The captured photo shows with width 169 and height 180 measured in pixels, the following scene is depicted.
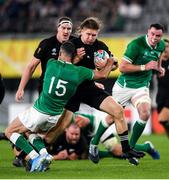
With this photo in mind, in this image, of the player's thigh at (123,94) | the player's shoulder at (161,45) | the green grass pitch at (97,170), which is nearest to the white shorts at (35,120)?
the green grass pitch at (97,170)

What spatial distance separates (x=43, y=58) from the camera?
42.7 ft

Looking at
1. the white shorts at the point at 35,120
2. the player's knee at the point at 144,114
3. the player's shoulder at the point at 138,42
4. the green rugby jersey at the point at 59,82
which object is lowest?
the player's knee at the point at 144,114

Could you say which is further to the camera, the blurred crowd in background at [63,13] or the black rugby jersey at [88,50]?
the blurred crowd in background at [63,13]

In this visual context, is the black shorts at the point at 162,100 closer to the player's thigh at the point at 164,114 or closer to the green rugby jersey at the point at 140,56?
the player's thigh at the point at 164,114

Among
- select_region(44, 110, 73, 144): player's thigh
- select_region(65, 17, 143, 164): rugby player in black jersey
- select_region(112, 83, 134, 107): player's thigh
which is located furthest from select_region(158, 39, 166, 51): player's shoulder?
select_region(44, 110, 73, 144): player's thigh

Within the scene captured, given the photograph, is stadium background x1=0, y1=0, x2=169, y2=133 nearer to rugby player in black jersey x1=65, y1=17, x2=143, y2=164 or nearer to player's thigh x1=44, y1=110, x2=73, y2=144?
player's thigh x1=44, y1=110, x2=73, y2=144

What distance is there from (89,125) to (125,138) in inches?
104

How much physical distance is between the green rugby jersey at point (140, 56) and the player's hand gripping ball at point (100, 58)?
38.6 inches

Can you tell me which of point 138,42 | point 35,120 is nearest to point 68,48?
point 35,120

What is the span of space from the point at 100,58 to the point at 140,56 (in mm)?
1284

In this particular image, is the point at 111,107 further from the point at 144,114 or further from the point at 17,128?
the point at 144,114

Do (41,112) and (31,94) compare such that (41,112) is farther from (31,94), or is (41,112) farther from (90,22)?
(31,94)

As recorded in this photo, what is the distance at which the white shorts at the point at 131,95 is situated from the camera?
13609 mm

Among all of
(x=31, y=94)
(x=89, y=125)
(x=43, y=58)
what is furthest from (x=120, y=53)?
(x=43, y=58)
